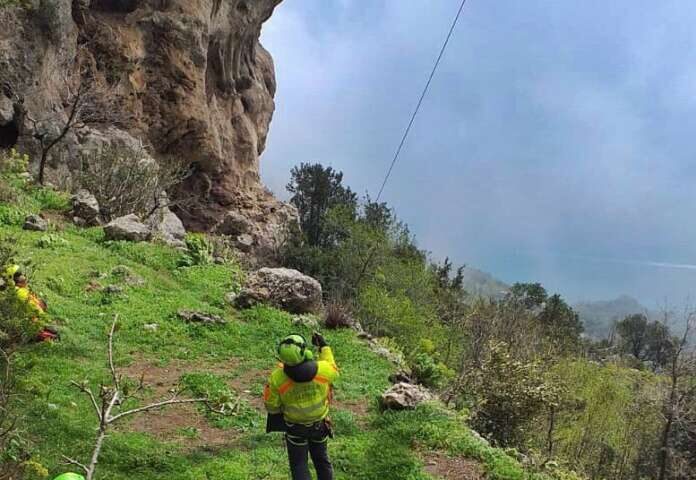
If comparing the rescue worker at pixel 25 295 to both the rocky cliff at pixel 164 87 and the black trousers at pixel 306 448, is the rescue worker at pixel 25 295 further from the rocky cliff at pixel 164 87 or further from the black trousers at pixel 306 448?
the rocky cliff at pixel 164 87

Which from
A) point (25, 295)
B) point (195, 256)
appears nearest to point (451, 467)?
point (25, 295)

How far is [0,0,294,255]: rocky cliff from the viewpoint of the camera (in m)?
20.5

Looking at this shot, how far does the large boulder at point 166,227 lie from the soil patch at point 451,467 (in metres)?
13.2

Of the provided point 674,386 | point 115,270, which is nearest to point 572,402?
point 674,386

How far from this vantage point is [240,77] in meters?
35.8

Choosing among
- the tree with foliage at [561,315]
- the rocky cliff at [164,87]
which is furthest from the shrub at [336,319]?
the tree with foliage at [561,315]

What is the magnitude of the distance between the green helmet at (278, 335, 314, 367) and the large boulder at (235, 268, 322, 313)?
897 centimetres

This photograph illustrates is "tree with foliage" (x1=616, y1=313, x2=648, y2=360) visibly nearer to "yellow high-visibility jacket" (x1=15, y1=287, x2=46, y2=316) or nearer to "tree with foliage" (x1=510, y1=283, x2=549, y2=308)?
"tree with foliage" (x1=510, y1=283, x2=549, y2=308)

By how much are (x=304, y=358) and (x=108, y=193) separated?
17668 millimetres

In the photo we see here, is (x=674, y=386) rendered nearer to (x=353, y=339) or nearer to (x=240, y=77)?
(x=353, y=339)

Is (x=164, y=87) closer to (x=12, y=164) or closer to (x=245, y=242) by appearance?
(x=245, y=242)

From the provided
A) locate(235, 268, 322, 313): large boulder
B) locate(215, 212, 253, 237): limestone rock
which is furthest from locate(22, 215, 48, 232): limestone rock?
locate(215, 212, 253, 237): limestone rock

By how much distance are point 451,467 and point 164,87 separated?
25.2 meters

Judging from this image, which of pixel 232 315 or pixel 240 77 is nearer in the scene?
pixel 232 315
